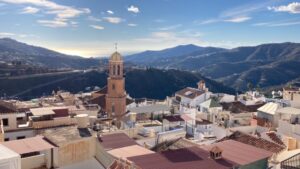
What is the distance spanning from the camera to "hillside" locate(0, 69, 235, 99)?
119 m

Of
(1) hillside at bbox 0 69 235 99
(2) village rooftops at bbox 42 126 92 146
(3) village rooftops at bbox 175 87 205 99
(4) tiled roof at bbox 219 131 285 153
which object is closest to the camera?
(2) village rooftops at bbox 42 126 92 146

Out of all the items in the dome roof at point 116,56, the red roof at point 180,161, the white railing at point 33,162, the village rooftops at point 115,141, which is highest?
the dome roof at point 116,56

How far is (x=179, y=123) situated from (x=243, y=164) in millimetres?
20365

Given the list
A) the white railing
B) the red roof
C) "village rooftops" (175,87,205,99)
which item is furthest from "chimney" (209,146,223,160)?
"village rooftops" (175,87,205,99)

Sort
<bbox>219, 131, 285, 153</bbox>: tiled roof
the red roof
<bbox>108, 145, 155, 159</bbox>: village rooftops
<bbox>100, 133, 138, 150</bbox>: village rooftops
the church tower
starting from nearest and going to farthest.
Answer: the red roof < <bbox>108, 145, 155, 159</bbox>: village rooftops < <bbox>100, 133, 138, 150</bbox>: village rooftops < <bbox>219, 131, 285, 153</bbox>: tiled roof < the church tower

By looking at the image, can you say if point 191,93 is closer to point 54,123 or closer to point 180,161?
point 54,123

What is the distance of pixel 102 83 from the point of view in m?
139

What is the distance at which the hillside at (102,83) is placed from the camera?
4700 inches

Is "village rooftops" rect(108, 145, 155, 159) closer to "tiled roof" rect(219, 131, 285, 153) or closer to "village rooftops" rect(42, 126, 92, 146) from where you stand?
"village rooftops" rect(42, 126, 92, 146)

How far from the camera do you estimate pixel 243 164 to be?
49.5 ft

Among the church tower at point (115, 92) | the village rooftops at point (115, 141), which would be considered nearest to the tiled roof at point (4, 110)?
the village rooftops at point (115, 141)

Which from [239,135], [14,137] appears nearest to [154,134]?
[239,135]

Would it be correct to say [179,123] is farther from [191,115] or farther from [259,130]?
[259,130]

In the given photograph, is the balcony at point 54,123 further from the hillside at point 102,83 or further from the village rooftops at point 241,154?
the hillside at point 102,83
